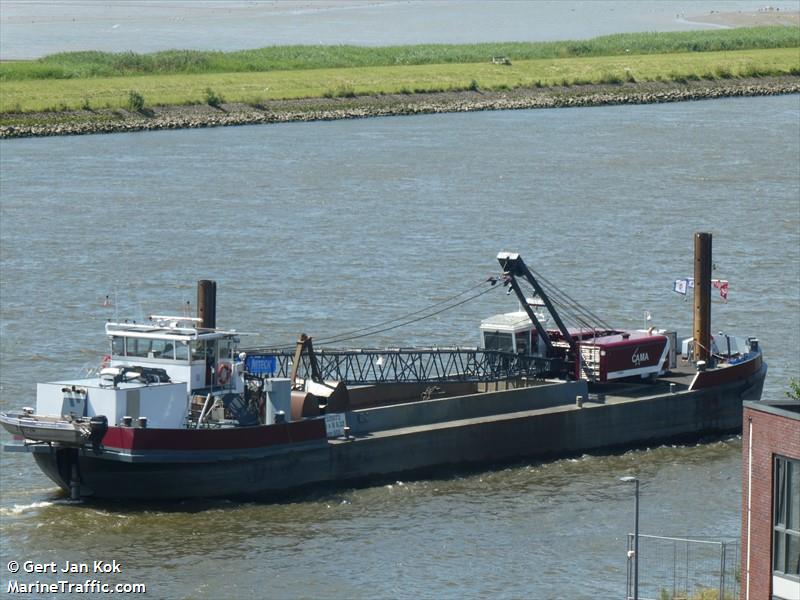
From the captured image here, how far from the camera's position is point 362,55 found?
14938 cm

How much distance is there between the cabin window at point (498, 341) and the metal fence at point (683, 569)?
452 inches

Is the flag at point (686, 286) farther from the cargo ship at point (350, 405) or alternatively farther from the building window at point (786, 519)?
the building window at point (786, 519)

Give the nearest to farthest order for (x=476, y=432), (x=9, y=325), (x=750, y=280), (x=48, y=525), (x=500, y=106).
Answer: (x=48, y=525), (x=476, y=432), (x=9, y=325), (x=750, y=280), (x=500, y=106)

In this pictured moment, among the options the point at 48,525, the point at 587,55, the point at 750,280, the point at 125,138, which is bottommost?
the point at 48,525

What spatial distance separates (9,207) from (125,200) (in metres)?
5.45

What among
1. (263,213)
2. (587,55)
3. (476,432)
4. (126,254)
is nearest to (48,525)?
(476,432)

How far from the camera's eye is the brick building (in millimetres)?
25000

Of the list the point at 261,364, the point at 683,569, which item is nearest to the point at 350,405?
the point at 261,364

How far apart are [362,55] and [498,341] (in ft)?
343

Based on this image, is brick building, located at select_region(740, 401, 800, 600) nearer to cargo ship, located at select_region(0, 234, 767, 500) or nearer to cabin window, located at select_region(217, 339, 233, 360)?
cargo ship, located at select_region(0, 234, 767, 500)

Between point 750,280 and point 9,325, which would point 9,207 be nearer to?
point 9,325

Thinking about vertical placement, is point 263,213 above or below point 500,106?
below

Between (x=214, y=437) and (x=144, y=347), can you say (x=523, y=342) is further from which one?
(x=144, y=347)

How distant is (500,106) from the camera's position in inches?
4995
